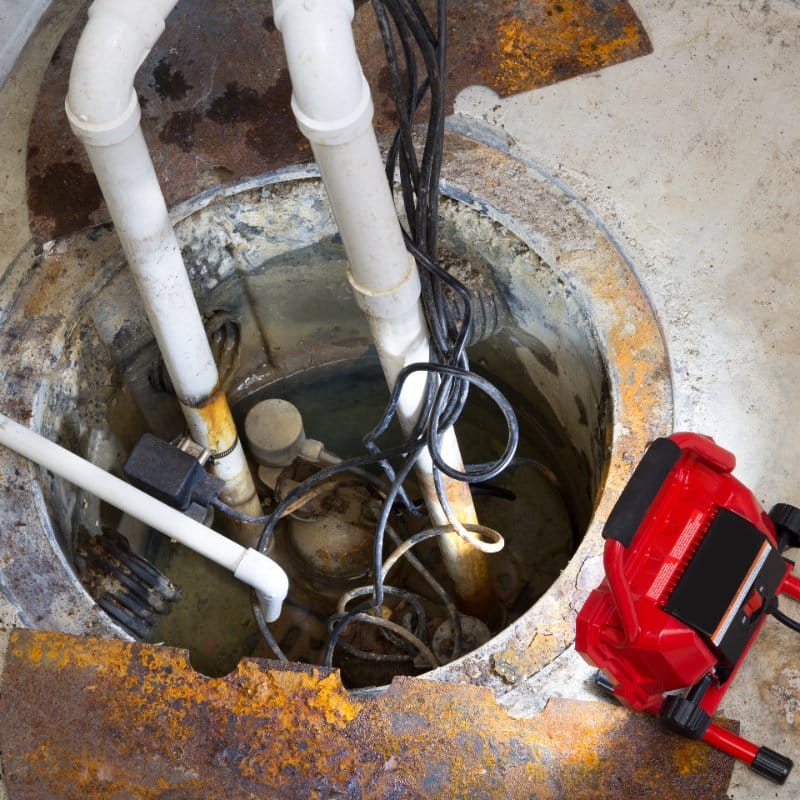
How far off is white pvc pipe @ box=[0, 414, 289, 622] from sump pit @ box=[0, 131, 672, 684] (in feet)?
0.29

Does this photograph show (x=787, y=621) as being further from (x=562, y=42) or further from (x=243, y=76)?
(x=243, y=76)

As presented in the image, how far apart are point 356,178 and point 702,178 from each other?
85 cm

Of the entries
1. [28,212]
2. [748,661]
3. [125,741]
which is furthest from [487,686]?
[28,212]

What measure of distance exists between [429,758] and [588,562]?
43cm

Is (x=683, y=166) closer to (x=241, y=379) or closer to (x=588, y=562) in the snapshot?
(x=588, y=562)

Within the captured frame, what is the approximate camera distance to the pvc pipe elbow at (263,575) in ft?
5.87

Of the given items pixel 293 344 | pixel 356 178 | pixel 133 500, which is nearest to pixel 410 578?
pixel 293 344

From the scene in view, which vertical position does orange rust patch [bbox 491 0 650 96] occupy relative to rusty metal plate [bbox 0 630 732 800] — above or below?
above

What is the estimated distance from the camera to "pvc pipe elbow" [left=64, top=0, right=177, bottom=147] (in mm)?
1342

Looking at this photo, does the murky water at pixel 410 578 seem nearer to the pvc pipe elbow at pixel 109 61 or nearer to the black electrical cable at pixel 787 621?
A: the black electrical cable at pixel 787 621

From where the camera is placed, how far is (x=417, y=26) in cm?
150

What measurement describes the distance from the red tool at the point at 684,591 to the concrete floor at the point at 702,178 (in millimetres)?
312

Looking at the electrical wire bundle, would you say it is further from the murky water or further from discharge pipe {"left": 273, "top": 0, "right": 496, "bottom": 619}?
the murky water

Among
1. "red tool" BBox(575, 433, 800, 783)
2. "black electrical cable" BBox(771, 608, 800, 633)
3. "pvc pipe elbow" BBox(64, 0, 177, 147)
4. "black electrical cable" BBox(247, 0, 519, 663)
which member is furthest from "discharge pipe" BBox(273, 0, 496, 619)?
"black electrical cable" BBox(771, 608, 800, 633)
